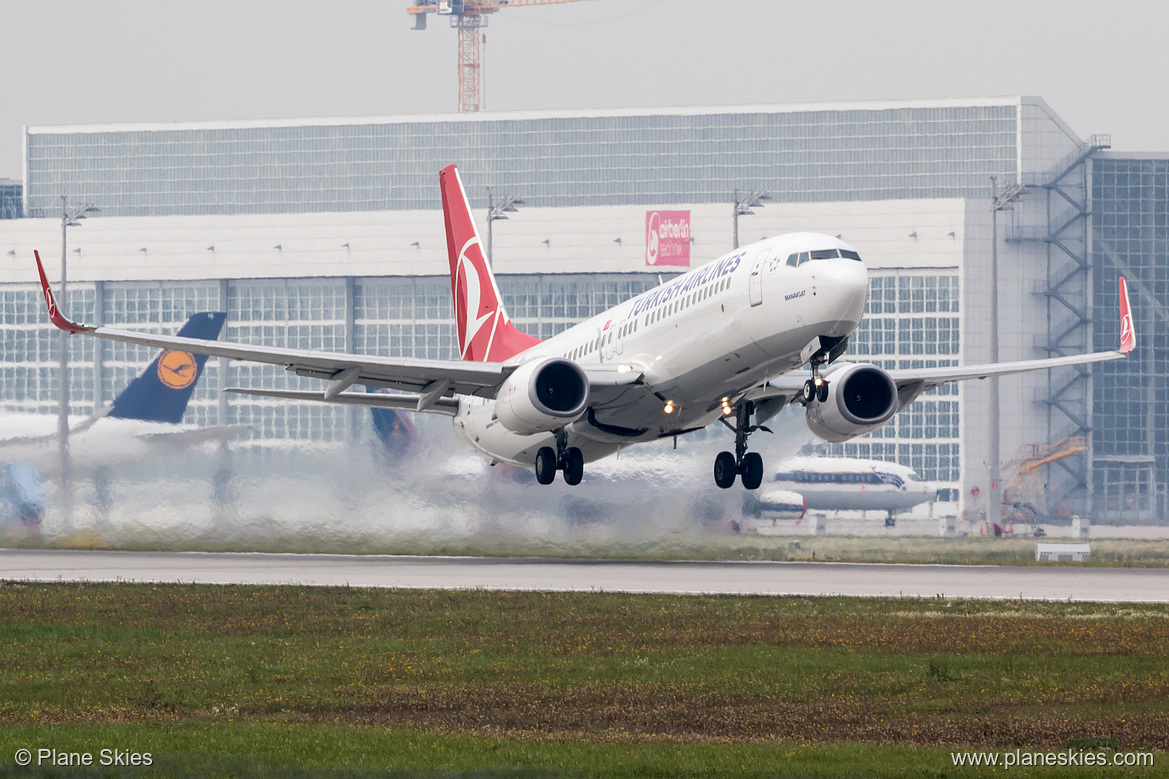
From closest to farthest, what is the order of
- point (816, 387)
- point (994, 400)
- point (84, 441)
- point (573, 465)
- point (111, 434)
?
point (816, 387) → point (573, 465) → point (84, 441) → point (111, 434) → point (994, 400)

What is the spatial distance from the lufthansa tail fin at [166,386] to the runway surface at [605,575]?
12491 millimetres

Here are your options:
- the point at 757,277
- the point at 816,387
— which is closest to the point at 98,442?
the point at 757,277

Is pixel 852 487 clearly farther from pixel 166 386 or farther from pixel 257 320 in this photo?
pixel 257 320

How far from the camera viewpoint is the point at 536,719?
19094 millimetres

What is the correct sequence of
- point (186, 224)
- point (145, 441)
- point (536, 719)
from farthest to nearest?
point (186, 224) < point (145, 441) < point (536, 719)

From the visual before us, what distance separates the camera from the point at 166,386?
68188 mm

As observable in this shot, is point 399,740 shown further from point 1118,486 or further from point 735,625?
point 1118,486

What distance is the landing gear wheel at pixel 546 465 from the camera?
1634 inches

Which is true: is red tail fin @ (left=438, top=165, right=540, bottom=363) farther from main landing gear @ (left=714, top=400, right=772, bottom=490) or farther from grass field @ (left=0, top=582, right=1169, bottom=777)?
grass field @ (left=0, top=582, right=1169, bottom=777)

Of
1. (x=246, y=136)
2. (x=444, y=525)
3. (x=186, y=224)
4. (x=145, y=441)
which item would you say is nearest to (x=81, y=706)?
(x=444, y=525)

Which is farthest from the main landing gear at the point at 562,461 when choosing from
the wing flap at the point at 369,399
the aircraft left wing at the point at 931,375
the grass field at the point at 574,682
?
the grass field at the point at 574,682

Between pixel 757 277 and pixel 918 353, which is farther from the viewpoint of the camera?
pixel 918 353

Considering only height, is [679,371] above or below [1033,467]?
above

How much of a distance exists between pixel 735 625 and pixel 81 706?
13.0m
